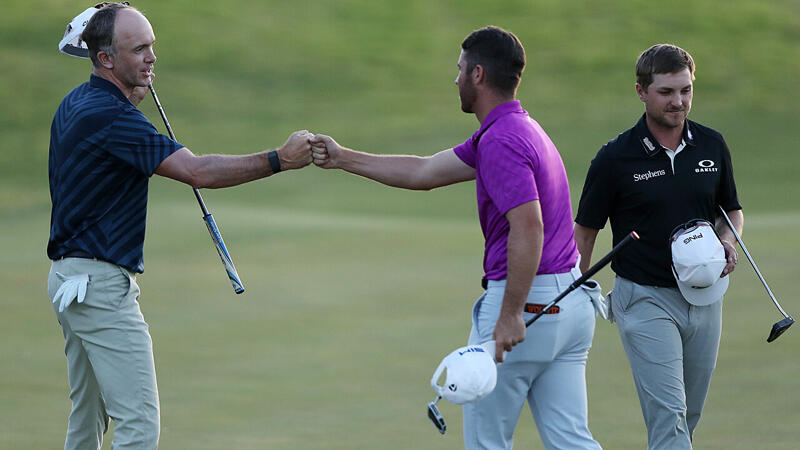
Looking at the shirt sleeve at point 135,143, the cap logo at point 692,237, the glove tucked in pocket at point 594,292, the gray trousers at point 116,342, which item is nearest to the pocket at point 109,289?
the gray trousers at point 116,342

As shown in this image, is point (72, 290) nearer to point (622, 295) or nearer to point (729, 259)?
point (622, 295)

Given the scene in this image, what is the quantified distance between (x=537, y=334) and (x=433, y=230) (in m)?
11.9

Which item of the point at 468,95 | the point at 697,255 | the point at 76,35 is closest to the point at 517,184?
the point at 468,95

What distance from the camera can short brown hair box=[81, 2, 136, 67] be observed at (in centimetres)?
516

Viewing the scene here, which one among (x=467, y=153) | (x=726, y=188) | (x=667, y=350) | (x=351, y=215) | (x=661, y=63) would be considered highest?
(x=661, y=63)

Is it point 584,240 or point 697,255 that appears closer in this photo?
point 697,255

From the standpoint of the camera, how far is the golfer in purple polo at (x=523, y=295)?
4660 mm

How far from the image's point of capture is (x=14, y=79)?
2797cm

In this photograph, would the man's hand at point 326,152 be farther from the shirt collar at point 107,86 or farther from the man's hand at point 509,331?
the man's hand at point 509,331

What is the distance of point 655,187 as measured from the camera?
5520mm

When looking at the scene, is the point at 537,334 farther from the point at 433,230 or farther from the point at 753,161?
the point at 753,161

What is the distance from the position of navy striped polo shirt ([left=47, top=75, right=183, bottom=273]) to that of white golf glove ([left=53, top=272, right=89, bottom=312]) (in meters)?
0.12

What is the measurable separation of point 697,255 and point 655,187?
0.44 meters

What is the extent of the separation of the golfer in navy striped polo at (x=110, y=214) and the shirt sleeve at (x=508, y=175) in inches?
49.7
